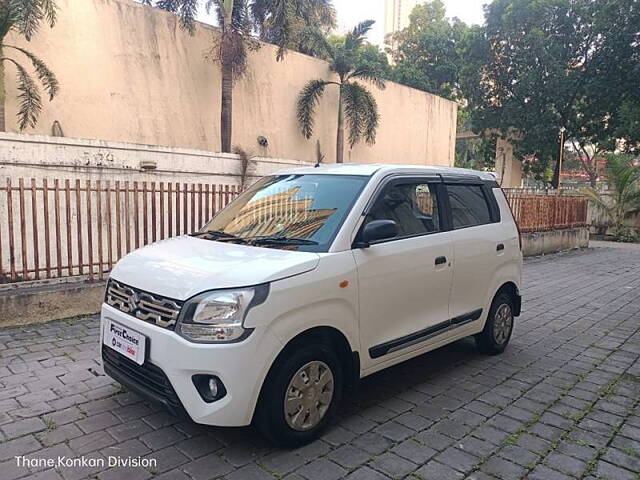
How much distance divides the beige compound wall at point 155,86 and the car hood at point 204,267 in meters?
10.8

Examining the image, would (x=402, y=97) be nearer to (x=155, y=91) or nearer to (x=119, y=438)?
(x=155, y=91)

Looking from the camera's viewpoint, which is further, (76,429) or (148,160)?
(148,160)

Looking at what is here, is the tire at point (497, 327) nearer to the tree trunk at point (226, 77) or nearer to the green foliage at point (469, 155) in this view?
the tree trunk at point (226, 77)

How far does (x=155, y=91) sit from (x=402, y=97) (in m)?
11.8

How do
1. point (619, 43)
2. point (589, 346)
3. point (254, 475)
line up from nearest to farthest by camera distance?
point (254, 475)
point (589, 346)
point (619, 43)

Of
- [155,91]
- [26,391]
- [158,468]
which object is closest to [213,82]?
[155,91]

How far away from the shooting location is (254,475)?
9.17 ft

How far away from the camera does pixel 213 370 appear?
2725 millimetres

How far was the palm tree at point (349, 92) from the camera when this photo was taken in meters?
17.8

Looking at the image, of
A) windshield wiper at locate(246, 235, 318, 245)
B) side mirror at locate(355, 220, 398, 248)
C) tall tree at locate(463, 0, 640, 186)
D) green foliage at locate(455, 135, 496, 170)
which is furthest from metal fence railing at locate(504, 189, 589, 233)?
green foliage at locate(455, 135, 496, 170)

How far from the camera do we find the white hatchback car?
2.79 metres

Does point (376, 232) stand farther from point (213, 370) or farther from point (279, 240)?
point (213, 370)

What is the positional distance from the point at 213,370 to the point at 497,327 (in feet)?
10.6

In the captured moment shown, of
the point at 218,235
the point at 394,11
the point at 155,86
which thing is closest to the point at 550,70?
the point at 155,86
